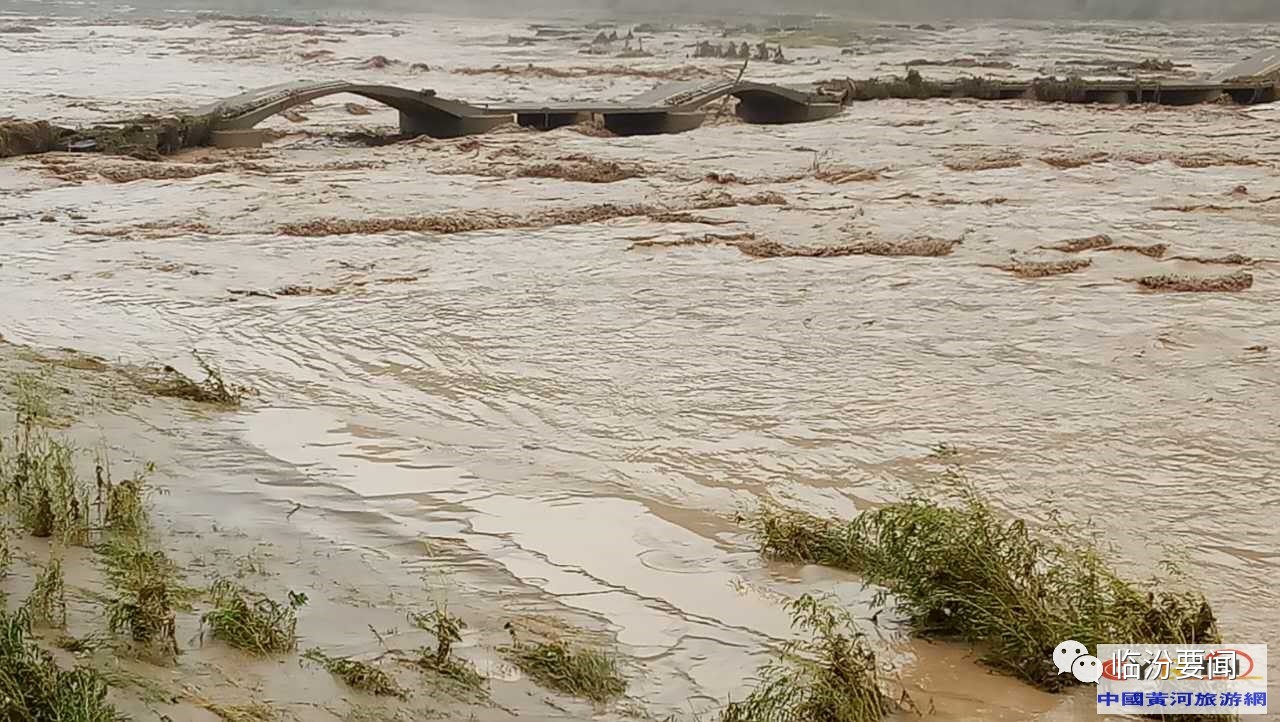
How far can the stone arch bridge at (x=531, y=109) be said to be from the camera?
23.5 m

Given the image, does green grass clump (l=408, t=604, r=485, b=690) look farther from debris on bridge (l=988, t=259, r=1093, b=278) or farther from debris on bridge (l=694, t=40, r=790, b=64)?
debris on bridge (l=694, t=40, r=790, b=64)

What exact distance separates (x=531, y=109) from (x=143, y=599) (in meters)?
20.6

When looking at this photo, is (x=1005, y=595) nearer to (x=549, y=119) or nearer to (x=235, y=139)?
(x=235, y=139)

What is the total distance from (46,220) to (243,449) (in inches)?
365

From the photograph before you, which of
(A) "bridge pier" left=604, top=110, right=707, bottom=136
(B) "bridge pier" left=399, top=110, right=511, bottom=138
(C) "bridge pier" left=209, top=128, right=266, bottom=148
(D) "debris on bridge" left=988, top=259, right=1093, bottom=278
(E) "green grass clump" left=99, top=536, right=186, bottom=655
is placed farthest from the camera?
(A) "bridge pier" left=604, top=110, right=707, bottom=136

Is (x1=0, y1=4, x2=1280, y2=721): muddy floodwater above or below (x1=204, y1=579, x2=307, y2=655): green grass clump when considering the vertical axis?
below

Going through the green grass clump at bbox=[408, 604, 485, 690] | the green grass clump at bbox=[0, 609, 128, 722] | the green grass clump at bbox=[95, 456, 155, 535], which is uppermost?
the green grass clump at bbox=[0, 609, 128, 722]

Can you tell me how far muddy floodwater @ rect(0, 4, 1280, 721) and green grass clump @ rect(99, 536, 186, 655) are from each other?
1.96 ft

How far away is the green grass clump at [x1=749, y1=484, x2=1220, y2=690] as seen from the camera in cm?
586

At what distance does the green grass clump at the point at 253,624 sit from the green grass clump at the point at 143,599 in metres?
0.16

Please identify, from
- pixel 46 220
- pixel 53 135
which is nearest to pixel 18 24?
pixel 53 135

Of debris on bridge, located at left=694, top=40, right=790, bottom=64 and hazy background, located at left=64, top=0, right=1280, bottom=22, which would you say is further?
hazy background, located at left=64, top=0, right=1280, bottom=22

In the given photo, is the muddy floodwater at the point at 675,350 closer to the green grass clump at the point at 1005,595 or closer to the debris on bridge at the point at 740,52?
the green grass clump at the point at 1005,595

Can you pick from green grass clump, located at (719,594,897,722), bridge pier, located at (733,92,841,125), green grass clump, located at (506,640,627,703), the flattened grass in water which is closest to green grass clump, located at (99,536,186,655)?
green grass clump, located at (506,640,627,703)
